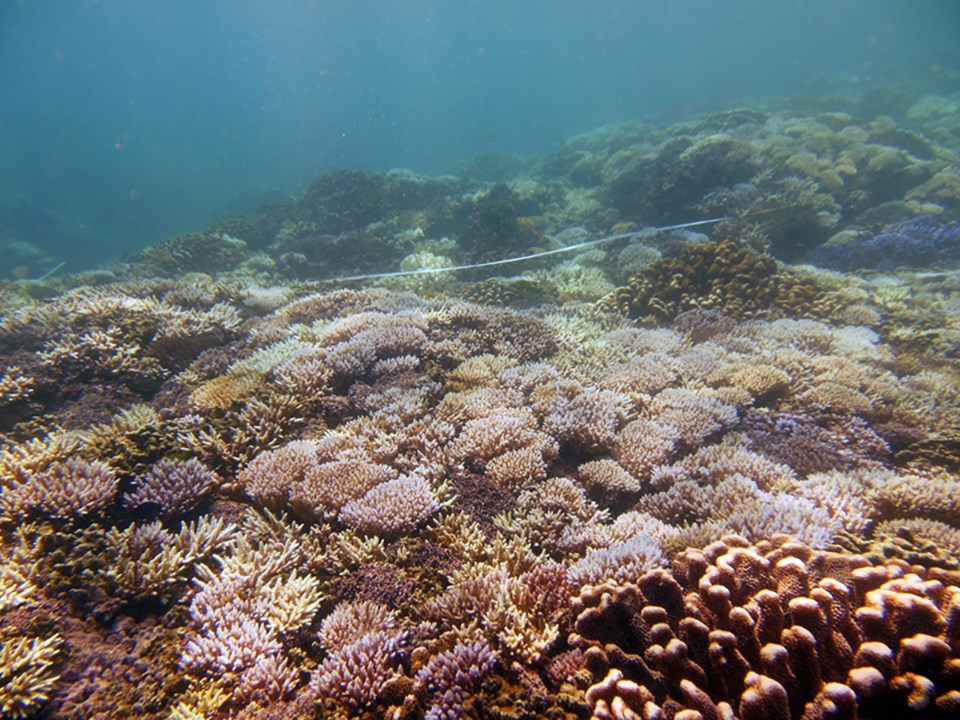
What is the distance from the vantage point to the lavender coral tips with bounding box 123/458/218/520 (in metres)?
3.45

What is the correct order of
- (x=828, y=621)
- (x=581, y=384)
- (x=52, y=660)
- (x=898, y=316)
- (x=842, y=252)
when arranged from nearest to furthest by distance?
1. (x=828, y=621)
2. (x=52, y=660)
3. (x=581, y=384)
4. (x=898, y=316)
5. (x=842, y=252)

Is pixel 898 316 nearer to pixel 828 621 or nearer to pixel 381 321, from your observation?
pixel 828 621

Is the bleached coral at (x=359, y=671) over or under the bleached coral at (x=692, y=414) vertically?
over

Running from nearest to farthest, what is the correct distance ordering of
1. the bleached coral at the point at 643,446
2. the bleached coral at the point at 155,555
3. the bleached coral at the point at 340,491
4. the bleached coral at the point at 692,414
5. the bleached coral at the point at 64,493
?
the bleached coral at the point at 155,555 < the bleached coral at the point at 64,493 < the bleached coral at the point at 340,491 < the bleached coral at the point at 643,446 < the bleached coral at the point at 692,414

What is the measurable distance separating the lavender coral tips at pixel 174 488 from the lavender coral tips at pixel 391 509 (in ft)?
4.45

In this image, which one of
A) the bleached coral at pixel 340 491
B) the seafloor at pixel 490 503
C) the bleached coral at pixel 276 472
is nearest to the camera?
the seafloor at pixel 490 503

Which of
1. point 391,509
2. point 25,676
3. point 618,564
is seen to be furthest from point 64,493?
point 618,564

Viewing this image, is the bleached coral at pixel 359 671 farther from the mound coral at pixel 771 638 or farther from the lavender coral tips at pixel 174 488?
the lavender coral tips at pixel 174 488

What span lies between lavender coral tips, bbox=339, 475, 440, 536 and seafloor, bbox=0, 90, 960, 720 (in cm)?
3

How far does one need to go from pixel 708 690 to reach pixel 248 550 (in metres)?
3.08

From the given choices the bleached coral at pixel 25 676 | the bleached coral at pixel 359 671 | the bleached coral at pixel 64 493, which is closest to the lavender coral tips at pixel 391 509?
the bleached coral at pixel 359 671

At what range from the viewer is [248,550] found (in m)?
3.13

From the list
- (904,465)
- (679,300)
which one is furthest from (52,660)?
(679,300)

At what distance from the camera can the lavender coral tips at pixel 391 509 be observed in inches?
127
